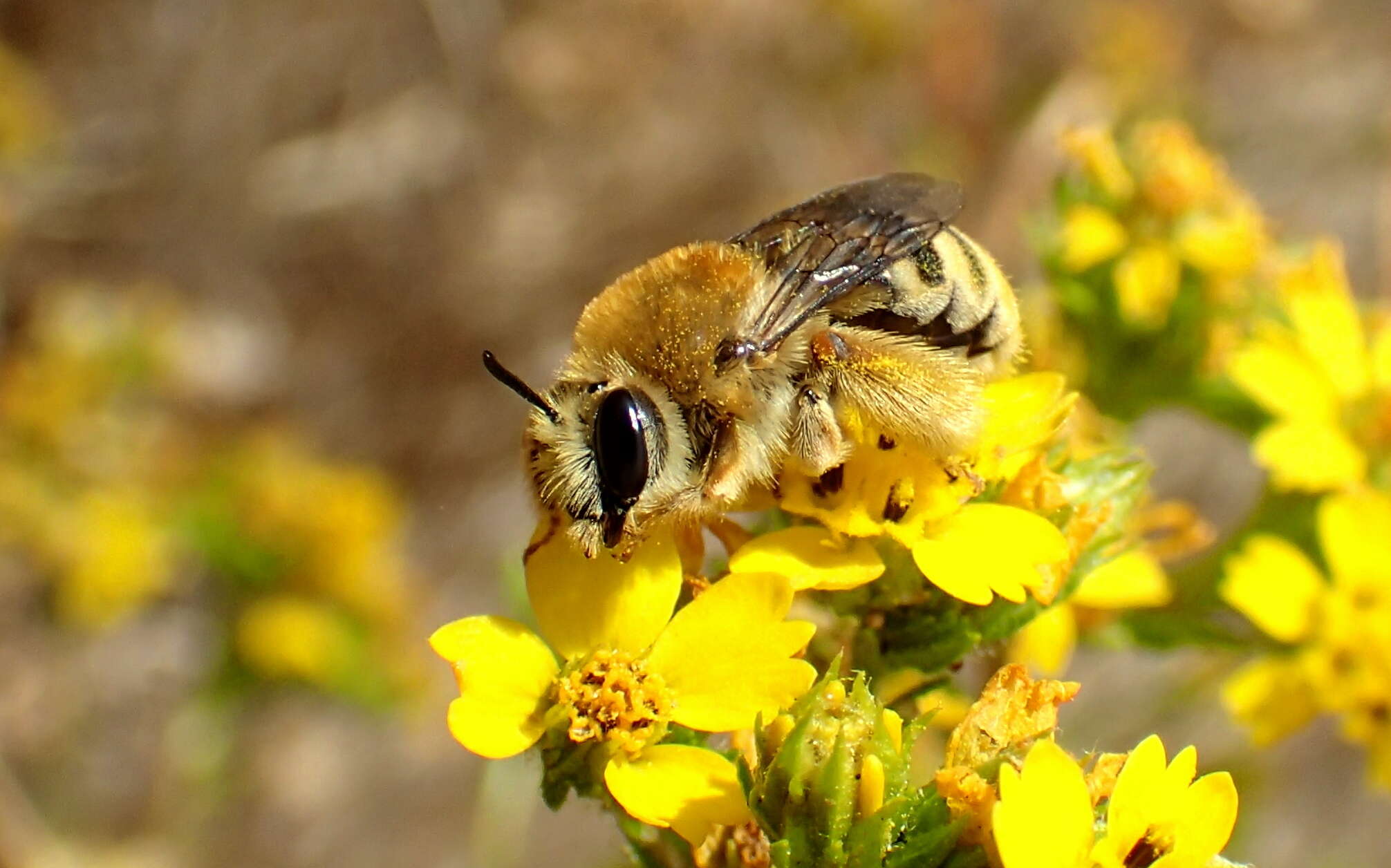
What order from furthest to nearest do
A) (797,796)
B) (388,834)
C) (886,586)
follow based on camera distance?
(388,834) < (886,586) < (797,796)

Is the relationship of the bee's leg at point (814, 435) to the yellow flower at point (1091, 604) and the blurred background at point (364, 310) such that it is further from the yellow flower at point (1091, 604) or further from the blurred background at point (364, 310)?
the blurred background at point (364, 310)

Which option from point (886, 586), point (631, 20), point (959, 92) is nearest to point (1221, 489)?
point (959, 92)

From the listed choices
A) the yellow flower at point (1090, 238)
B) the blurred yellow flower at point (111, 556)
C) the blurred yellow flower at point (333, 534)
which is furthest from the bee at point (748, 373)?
the blurred yellow flower at point (111, 556)

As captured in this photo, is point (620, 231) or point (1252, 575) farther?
point (620, 231)

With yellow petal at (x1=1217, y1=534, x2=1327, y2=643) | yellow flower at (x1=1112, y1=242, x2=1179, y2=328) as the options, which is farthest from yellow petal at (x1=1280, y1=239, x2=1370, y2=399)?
yellow petal at (x1=1217, y1=534, x2=1327, y2=643)

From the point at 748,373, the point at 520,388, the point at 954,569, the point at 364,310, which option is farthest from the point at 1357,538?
the point at 364,310

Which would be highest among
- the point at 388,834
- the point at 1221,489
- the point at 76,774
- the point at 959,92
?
the point at 959,92

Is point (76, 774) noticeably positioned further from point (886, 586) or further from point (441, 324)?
point (886, 586)
